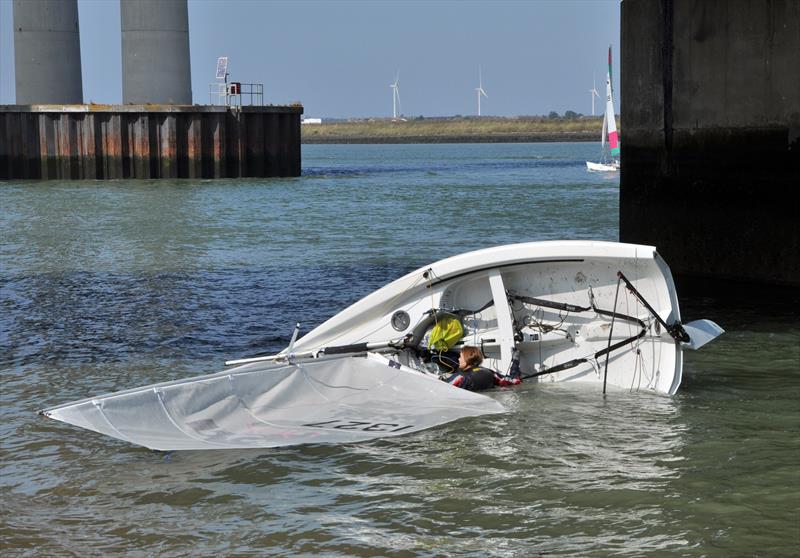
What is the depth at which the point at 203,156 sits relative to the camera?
188 feet

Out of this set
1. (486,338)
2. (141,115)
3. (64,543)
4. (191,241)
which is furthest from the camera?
(141,115)

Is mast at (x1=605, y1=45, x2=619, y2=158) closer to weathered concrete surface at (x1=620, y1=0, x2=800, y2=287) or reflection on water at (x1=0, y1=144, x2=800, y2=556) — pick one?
weathered concrete surface at (x1=620, y1=0, x2=800, y2=287)

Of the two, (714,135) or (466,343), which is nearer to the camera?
(466,343)

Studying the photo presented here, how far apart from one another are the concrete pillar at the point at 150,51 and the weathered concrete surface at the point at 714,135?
134ft

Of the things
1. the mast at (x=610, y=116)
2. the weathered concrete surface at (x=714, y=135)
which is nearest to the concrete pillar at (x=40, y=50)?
the mast at (x=610, y=116)

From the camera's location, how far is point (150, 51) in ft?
194

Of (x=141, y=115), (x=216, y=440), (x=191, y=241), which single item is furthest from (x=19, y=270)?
(x=141, y=115)

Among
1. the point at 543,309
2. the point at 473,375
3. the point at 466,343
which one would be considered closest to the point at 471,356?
the point at 473,375

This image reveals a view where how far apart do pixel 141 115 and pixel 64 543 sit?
4953 cm

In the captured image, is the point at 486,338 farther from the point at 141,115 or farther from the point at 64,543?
the point at 141,115

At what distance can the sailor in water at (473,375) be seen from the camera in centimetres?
1268

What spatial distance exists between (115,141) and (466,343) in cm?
4652

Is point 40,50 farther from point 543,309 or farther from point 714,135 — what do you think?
point 543,309

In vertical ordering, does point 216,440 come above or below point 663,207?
below
